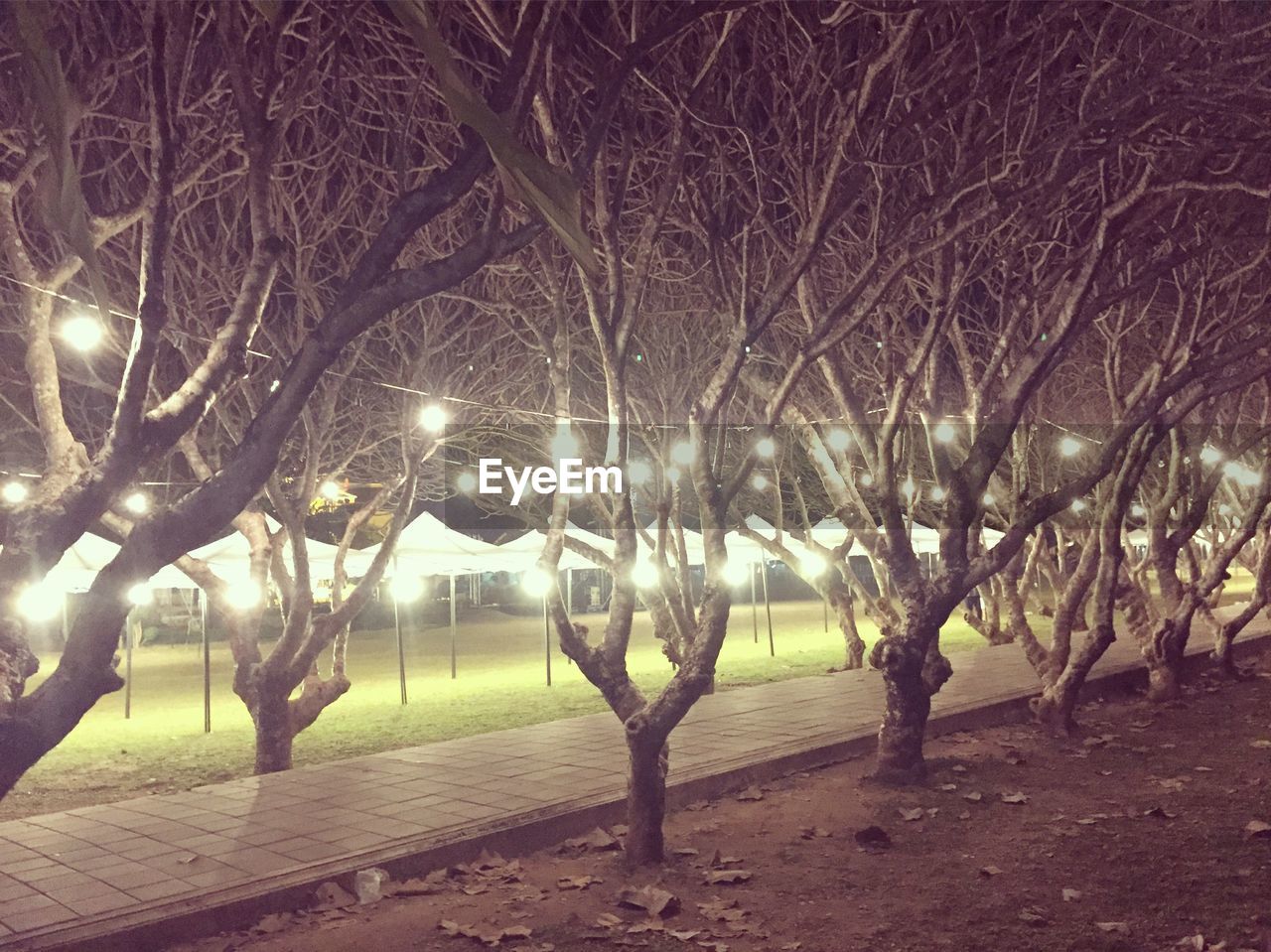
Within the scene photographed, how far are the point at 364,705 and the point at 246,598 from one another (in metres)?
4.97

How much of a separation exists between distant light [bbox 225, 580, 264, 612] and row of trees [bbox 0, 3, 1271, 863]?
0.72 feet

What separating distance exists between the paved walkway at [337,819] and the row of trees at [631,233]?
1194 millimetres

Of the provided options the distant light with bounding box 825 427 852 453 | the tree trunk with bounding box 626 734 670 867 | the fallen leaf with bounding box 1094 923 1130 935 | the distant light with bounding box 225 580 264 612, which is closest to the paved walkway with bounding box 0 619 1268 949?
the tree trunk with bounding box 626 734 670 867

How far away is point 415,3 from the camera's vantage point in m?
3.21

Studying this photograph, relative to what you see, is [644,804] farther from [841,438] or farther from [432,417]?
[841,438]

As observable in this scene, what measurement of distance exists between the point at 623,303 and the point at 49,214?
3804mm

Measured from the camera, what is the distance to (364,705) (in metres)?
15.5

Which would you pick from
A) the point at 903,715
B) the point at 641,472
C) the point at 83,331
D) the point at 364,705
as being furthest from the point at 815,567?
the point at 83,331

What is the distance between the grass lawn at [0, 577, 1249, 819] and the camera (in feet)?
34.8

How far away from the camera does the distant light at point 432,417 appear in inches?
489

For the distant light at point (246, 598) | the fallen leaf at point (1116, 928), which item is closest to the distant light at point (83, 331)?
the distant light at point (246, 598)

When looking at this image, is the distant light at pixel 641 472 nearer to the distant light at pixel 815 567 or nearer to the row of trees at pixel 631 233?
the distant light at pixel 815 567

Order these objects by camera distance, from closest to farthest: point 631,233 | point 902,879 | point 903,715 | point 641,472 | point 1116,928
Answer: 1. point 1116,928
2. point 902,879
3. point 903,715
4. point 631,233
5. point 641,472

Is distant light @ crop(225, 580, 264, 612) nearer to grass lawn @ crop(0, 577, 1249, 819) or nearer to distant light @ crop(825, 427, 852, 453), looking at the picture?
grass lawn @ crop(0, 577, 1249, 819)
